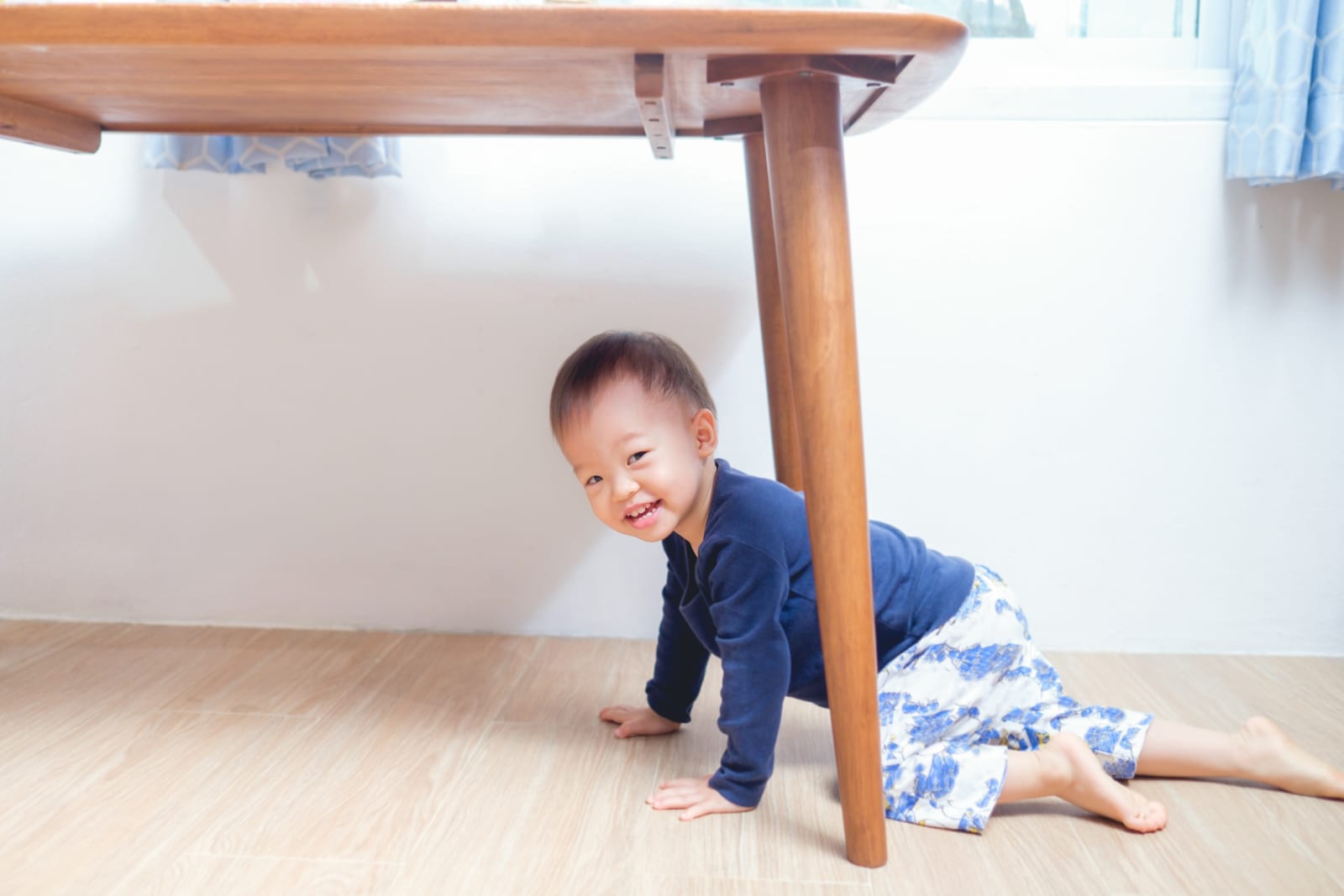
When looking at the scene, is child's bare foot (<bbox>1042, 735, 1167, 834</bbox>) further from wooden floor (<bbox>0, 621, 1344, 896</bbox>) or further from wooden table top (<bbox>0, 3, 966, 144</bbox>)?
wooden table top (<bbox>0, 3, 966, 144</bbox>)

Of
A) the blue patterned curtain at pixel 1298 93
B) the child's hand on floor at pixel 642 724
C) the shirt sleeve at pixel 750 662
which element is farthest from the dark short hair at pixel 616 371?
the blue patterned curtain at pixel 1298 93

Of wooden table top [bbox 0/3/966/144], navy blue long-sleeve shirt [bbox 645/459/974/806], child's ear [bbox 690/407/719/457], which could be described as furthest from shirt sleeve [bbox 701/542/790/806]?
wooden table top [bbox 0/3/966/144]

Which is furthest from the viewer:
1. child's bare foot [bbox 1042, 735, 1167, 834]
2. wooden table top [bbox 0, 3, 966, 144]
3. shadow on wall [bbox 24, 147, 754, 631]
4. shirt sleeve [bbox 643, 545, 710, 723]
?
shadow on wall [bbox 24, 147, 754, 631]

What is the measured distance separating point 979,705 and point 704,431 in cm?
34

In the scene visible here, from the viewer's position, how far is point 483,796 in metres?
0.89

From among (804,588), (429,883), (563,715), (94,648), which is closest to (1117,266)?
(804,588)

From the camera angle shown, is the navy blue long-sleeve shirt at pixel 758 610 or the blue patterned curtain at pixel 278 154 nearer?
the navy blue long-sleeve shirt at pixel 758 610

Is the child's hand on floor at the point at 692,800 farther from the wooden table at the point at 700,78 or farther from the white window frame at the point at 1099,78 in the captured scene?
the white window frame at the point at 1099,78

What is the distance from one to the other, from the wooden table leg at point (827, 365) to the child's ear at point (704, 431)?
0.59ft

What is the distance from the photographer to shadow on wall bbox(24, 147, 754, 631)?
1291 mm

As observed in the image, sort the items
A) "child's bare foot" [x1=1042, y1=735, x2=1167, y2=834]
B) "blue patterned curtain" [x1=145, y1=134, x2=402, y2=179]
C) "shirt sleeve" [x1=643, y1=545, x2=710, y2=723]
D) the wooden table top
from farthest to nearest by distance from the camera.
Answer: "blue patterned curtain" [x1=145, y1=134, x2=402, y2=179] → "shirt sleeve" [x1=643, y1=545, x2=710, y2=723] → "child's bare foot" [x1=1042, y1=735, x2=1167, y2=834] → the wooden table top

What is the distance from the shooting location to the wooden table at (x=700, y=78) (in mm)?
677

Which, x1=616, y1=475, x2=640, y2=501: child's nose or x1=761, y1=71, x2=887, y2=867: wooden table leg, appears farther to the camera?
x1=616, y1=475, x2=640, y2=501: child's nose

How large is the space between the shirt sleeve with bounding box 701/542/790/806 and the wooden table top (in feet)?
1.23
